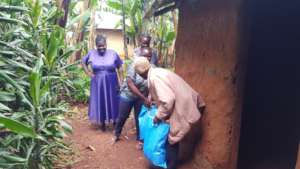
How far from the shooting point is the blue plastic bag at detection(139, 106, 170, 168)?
456cm

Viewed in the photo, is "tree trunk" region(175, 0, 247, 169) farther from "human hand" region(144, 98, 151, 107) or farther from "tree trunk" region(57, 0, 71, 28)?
"tree trunk" region(57, 0, 71, 28)

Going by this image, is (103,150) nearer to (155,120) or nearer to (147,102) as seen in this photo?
(147,102)

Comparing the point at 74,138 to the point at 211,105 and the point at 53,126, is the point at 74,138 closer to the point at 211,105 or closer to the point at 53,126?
the point at 53,126

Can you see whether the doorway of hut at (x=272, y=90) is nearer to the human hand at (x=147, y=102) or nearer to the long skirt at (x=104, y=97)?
the human hand at (x=147, y=102)

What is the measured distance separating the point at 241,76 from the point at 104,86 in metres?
2.86

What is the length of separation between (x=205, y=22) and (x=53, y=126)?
7.22 ft

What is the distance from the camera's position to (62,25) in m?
7.23

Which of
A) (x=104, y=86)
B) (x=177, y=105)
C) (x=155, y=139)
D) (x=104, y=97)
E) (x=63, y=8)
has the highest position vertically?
(x=63, y=8)

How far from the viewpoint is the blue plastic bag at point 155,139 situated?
4.56 meters

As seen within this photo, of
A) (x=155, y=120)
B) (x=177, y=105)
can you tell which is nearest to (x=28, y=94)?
(x=155, y=120)

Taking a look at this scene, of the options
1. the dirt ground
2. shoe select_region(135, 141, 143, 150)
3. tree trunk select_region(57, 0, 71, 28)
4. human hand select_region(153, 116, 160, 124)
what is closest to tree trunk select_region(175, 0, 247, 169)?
human hand select_region(153, 116, 160, 124)

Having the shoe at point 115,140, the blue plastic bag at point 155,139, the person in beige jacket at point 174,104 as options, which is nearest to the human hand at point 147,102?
the blue plastic bag at point 155,139

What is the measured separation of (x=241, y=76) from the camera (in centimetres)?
428

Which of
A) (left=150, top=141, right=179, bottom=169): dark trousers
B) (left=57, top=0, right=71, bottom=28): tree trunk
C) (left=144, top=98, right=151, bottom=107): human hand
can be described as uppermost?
(left=57, top=0, right=71, bottom=28): tree trunk
